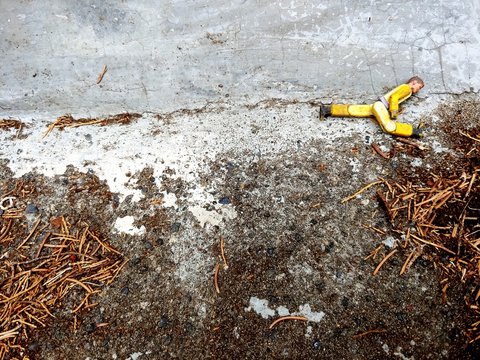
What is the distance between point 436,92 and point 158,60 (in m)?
1.92

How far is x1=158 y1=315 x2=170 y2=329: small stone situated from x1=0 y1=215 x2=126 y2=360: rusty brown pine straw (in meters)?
0.35

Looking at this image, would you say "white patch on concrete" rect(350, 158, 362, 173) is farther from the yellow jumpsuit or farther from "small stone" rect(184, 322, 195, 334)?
"small stone" rect(184, 322, 195, 334)

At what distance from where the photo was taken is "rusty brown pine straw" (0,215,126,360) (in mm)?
1938

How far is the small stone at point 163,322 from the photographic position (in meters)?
1.92

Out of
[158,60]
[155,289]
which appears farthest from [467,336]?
[158,60]

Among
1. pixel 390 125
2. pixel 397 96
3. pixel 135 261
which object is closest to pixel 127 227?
pixel 135 261

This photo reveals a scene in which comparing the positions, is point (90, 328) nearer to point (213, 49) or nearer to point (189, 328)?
point (189, 328)

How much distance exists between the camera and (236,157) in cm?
243

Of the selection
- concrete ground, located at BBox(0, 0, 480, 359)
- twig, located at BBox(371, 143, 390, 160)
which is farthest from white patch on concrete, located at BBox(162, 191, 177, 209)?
twig, located at BBox(371, 143, 390, 160)

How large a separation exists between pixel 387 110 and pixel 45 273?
2.21 metres

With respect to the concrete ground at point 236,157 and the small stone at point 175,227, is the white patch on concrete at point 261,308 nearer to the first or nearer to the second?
the concrete ground at point 236,157

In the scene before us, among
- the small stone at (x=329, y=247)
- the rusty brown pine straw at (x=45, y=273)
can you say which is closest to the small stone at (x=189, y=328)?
the rusty brown pine straw at (x=45, y=273)

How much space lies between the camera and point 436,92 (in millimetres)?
2629

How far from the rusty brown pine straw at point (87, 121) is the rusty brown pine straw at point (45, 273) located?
717 mm
